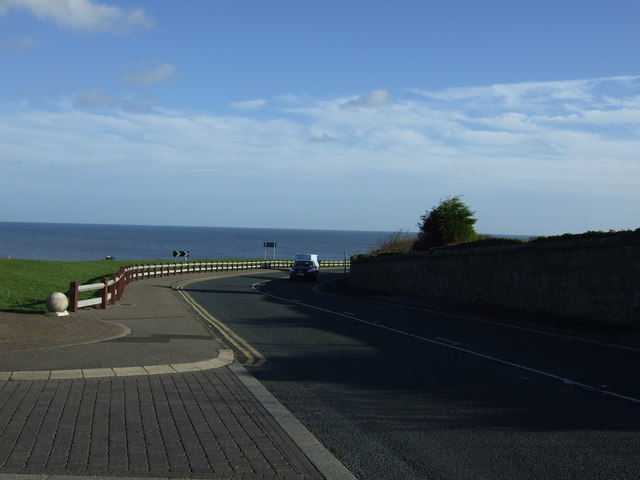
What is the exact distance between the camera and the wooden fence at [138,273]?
62.6ft

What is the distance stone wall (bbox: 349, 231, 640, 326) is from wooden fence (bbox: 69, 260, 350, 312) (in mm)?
12656

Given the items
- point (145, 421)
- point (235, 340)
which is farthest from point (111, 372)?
point (235, 340)

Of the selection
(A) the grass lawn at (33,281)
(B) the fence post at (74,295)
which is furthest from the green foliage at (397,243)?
(B) the fence post at (74,295)

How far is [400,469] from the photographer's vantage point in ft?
19.9

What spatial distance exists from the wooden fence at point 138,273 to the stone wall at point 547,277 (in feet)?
41.5

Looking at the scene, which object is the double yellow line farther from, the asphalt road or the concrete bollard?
the concrete bollard

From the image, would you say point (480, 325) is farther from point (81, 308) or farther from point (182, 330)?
point (81, 308)

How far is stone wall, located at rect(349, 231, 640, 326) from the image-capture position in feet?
57.6

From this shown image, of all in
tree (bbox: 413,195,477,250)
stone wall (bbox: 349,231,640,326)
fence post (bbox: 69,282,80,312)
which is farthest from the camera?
tree (bbox: 413,195,477,250)

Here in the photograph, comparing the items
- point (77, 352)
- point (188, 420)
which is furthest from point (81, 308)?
point (188, 420)

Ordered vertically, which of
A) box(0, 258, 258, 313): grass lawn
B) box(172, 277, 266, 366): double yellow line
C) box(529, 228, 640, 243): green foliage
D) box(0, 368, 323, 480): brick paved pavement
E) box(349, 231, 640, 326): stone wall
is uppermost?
box(529, 228, 640, 243): green foliage

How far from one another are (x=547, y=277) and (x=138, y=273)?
2738cm

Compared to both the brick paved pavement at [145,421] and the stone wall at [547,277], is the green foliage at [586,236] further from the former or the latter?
the brick paved pavement at [145,421]

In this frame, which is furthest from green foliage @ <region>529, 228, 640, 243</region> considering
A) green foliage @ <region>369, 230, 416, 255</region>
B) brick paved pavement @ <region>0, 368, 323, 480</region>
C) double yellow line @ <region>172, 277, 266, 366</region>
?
green foliage @ <region>369, 230, 416, 255</region>
